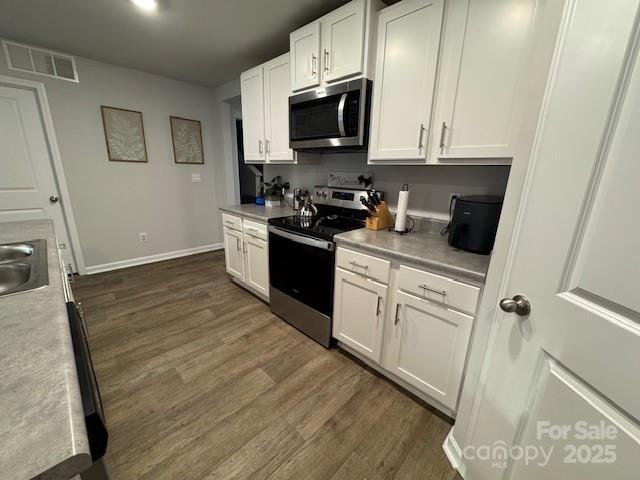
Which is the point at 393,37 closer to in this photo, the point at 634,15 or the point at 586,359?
the point at 634,15

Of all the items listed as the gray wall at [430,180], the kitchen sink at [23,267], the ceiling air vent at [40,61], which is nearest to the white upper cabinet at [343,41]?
the gray wall at [430,180]

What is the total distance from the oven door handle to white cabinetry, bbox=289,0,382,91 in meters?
1.12

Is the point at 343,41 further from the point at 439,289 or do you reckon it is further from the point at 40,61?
the point at 40,61

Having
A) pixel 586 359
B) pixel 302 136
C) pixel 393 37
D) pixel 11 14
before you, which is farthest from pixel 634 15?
pixel 11 14

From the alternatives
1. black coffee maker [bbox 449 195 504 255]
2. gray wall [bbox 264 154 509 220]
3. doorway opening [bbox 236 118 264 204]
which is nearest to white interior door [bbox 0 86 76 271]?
doorway opening [bbox 236 118 264 204]

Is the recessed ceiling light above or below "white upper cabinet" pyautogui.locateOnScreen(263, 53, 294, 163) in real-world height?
above

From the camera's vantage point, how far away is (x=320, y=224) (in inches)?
78.5

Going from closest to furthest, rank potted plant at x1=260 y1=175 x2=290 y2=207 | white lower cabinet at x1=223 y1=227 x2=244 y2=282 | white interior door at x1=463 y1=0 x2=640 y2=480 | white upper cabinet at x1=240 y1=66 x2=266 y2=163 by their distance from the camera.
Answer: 1. white interior door at x1=463 y1=0 x2=640 y2=480
2. white upper cabinet at x1=240 y1=66 x2=266 y2=163
3. white lower cabinet at x1=223 y1=227 x2=244 y2=282
4. potted plant at x1=260 y1=175 x2=290 y2=207

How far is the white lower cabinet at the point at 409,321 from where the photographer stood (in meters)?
1.24

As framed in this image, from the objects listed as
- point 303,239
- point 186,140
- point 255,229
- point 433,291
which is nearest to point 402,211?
point 433,291

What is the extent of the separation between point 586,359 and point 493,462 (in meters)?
0.61

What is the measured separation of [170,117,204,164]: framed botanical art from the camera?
348cm

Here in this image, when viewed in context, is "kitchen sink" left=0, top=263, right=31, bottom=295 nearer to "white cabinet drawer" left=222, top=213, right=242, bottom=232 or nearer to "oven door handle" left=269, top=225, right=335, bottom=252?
"oven door handle" left=269, top=225, right=335, bottom=252

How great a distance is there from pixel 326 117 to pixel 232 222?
1.44 m
